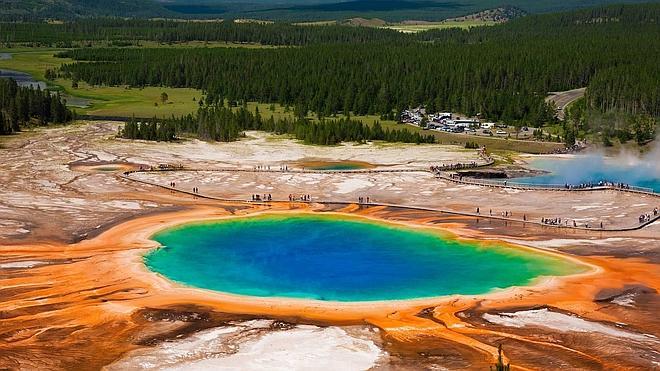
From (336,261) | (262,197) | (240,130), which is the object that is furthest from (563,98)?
(336,261)

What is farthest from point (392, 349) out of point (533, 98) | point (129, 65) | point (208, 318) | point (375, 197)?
point (129, 65)

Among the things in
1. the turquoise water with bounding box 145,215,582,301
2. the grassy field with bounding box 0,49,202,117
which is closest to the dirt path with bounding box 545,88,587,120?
the grassy field with bounding box 0,49,202,117

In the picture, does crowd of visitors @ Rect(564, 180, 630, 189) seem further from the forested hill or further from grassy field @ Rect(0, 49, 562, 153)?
the forested hill

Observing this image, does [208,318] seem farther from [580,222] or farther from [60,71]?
[60,71]

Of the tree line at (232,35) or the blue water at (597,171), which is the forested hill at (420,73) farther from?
the tree line at (232,35)

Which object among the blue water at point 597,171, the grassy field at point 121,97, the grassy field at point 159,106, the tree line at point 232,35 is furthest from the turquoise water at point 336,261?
the tree line at point 232,35

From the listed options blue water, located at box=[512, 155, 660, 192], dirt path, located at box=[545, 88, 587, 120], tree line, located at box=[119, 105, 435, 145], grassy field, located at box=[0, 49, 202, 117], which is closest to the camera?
blue water, located at box=[512, 155, 660, 192]
